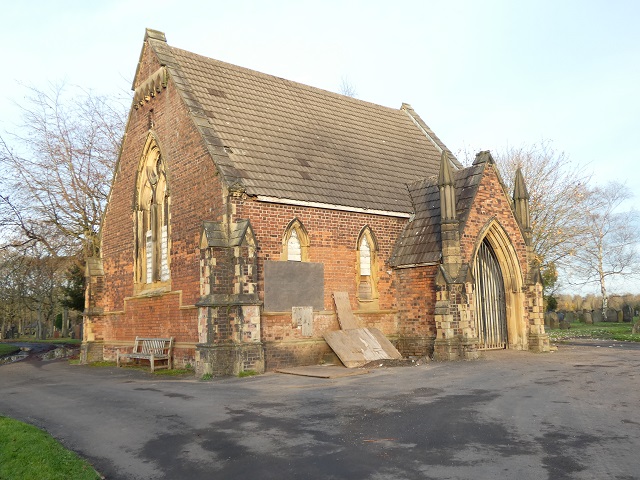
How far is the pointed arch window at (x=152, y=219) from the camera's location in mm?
19312

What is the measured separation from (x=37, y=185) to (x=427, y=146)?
18.5 m

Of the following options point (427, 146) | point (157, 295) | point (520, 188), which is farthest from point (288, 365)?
point (427, 146)

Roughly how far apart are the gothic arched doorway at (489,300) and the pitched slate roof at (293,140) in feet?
10.2

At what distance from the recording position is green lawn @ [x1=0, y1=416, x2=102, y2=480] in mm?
6504

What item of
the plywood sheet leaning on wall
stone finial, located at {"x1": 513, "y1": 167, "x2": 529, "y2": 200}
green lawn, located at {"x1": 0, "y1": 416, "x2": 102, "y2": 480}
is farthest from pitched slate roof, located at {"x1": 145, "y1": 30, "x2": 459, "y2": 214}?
green lawn, located at {"x1": 0, "y1": 416, "x2": 102, "y2": 480}

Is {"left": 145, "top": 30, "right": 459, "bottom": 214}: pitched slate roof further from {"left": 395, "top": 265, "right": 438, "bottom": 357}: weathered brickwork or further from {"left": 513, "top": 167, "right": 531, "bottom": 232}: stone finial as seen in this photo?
{"left": 513, "top": 167, "right": 531, "bottom": 232}: stone finial

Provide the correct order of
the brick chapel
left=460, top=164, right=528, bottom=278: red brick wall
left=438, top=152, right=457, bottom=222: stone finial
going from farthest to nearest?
1. left=460, top=164, right=528, bottom=278: red brick wall
2. left=438, top=152, right=457, bottom=222: stone finial
3. the brick chapel

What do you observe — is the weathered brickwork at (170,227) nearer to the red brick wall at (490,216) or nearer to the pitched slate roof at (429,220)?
the pitched slate roof at (429,220)

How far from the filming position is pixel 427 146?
25.9m

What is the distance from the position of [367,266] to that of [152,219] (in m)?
7.50

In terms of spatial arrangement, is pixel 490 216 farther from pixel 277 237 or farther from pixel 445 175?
pixel 277 237

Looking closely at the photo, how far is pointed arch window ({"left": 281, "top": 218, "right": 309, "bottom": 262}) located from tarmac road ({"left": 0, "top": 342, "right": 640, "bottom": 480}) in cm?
384

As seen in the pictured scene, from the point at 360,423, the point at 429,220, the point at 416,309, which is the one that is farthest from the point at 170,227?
the point at 360,423

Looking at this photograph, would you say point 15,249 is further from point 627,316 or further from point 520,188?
point 627,316
